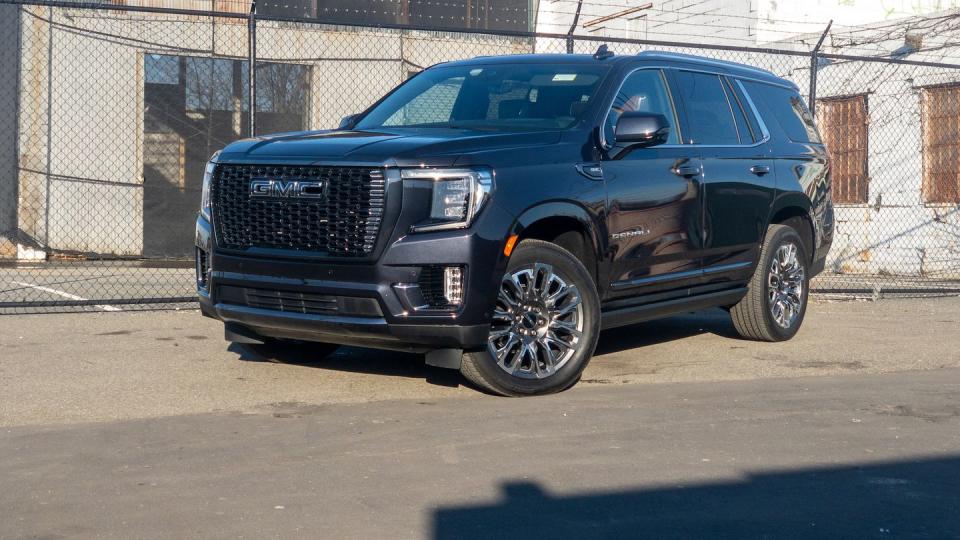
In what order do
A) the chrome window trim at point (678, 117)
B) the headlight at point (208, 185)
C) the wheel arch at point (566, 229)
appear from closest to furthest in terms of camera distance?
the wheel arch at point (566, 229) → the headlight at point (208, 185) → the chrome window trim at point (678, 117)

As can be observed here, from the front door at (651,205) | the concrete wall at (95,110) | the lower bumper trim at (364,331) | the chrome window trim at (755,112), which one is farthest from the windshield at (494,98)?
the concrete wall at (95,110)

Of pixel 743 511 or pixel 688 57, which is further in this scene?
pixel 688 57

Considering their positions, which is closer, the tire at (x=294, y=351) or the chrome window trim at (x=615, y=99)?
the chrome window trim at (x=615, y=99)

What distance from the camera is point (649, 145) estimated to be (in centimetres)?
731

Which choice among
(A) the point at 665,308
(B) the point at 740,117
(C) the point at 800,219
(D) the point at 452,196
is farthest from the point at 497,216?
(C) the point at 800,219

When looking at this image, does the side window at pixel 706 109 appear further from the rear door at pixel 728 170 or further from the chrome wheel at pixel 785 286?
the chrome wheel at pixel 785 286

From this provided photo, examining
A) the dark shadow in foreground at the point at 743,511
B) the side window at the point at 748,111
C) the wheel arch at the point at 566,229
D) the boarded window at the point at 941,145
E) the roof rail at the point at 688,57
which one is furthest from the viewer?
the boarded window at the point at 941,145

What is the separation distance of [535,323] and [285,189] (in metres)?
1.54

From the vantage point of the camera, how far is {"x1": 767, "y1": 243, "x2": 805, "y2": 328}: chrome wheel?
8.83 meters

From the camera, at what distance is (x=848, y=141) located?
18734 millimetres

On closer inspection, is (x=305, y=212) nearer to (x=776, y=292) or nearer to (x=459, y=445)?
(x=459, y=445)

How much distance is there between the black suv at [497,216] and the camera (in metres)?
6.07

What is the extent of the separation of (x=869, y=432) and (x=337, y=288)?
8.91ft

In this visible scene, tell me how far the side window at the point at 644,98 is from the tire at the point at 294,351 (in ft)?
7.63
